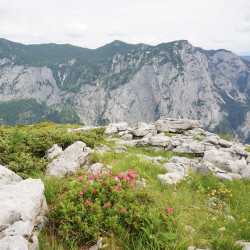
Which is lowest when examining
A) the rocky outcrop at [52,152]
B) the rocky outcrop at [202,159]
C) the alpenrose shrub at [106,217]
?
the rocky outcrop at [202,159]

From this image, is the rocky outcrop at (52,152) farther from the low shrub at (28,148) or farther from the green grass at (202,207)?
the green grass at (202,207)

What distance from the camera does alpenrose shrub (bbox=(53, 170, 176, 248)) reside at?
3.73 m

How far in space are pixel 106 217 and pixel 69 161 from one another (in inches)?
183

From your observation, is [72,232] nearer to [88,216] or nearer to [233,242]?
[88,216]

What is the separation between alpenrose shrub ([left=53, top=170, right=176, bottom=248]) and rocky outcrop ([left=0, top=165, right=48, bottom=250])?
42cm

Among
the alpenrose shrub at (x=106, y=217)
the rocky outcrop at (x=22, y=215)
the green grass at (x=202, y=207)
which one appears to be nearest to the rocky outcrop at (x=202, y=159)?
the green grass at (x=202, y=207)

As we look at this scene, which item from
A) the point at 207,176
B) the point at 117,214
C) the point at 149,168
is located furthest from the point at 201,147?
the point at 117,214

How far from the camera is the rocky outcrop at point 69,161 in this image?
7333 millimetres

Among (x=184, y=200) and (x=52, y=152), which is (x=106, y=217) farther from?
(x=52, y=152)

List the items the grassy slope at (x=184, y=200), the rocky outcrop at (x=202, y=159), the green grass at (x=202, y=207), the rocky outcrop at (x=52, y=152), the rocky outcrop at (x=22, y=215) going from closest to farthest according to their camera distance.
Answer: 1. the rocky outcrop at (x=22, y=215)
2. the grassy slope at (x=184, y=200)
3. the green grass at (x=202, y=207)
4. the rocky outcrop at (x=202, y=159)
5. the rocky outcrop at (x=52, y=152)

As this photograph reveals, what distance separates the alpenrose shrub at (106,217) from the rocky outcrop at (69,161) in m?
2.80

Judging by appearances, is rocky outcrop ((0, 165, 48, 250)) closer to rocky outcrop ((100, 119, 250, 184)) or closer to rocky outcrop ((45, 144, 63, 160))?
rocky outcrop ((45, 144, 63, 160))

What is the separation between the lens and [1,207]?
3752 millimetres

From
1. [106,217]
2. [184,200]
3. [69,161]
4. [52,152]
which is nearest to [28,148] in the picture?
[52,152]
